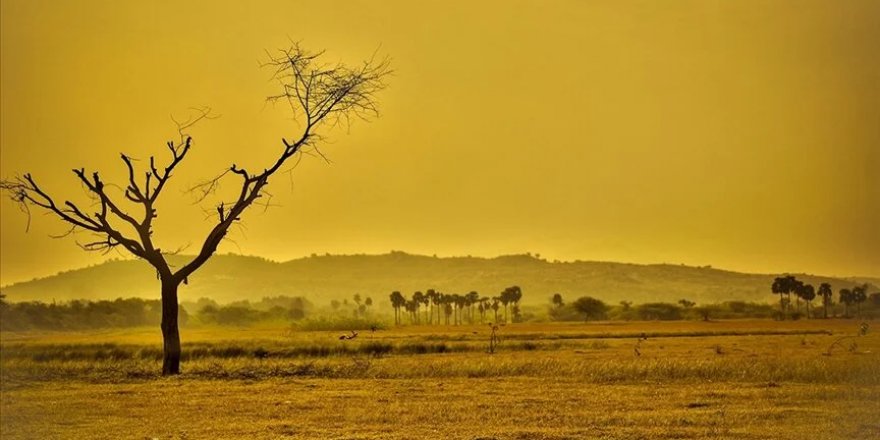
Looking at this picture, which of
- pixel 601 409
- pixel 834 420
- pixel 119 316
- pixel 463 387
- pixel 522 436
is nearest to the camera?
pixel 522 436

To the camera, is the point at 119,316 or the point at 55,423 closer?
the point at 55,423

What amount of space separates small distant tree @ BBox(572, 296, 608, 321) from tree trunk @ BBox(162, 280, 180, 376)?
8186cm

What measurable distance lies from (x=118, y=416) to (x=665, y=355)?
68.8ft

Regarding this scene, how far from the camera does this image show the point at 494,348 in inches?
1649

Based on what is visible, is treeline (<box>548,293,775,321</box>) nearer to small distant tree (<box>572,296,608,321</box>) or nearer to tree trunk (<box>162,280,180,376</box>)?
small distant tree (<box>572,296,608,321</box>)

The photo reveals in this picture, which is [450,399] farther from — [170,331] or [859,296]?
[859,296]

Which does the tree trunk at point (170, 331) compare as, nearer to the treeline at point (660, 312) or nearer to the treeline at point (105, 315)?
the treeline at point (105, 315)

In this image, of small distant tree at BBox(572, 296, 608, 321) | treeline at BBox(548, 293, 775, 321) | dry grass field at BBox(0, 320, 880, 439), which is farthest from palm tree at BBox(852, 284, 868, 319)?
small distant tree at BBox(572, 296, 608, 321)

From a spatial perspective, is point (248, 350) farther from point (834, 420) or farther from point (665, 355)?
point (834, 420)

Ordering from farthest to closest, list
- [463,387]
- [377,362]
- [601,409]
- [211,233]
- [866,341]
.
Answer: [866,341], [377,362], [211,233], [463,387], [601,409]

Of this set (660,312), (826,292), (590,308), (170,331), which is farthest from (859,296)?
(170,331)

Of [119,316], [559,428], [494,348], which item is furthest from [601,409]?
[119,316]

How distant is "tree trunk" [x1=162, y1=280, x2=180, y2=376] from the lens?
2852 centimetres

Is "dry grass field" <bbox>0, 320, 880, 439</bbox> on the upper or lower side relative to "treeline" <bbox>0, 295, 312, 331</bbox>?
lower
